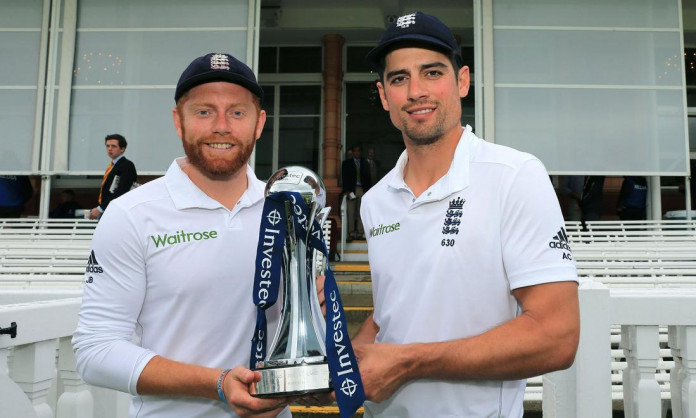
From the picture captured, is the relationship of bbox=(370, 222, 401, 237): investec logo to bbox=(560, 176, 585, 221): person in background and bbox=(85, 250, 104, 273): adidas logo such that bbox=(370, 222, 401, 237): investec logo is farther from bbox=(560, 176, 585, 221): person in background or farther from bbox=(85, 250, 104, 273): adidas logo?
bbox=(560, 176, 585, 221): person in background

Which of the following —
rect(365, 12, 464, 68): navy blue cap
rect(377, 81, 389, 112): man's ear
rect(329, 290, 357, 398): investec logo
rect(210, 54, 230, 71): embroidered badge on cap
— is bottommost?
rect(329, 290, 357, 398): investec logo

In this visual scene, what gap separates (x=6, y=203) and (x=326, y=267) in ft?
29.4

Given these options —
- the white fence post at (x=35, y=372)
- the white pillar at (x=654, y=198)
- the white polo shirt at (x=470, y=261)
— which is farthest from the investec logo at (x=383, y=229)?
the white pillar at (x=654, y=198)

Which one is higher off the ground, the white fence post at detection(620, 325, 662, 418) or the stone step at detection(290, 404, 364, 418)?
the white fence post at detection(620, 325, 662, 418)

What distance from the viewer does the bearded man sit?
1.41m

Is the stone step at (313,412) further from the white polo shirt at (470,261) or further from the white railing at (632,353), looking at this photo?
the white polo shirt at (470,261)

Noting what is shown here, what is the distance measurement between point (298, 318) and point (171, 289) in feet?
1.24

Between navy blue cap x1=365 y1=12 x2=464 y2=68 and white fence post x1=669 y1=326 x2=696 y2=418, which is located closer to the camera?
navy blue cap x1=365 y1=12 x2=464 y2=68

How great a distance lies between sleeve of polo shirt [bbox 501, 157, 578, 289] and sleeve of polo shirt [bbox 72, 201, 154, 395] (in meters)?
0.91

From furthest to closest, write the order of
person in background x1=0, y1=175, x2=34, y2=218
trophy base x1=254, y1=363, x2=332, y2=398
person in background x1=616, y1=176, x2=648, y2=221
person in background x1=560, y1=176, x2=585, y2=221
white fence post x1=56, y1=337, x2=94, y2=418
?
person in background x1=560, y1=176, x2=585, y2=221, person in background x1=0, y1=175, x2=34, y2=218, person in background x1=616, y1=176, x2=648, y2=221, white fence post x1=56, y1=337, x2=94, y2=418, trophy base x1=254, y1=363, x2=332, y2=398

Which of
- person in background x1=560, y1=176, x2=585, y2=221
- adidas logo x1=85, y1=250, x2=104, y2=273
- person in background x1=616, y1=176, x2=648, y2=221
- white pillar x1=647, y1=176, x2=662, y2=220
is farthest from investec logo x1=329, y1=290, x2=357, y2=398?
person in background x1=560, y1=176, x2=585, y2=221

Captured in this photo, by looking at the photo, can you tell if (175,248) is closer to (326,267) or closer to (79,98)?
(326,267)

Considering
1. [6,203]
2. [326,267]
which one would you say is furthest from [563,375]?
[6,203]

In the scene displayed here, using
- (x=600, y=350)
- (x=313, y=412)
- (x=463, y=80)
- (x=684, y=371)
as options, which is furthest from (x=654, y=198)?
(x=463, y=80)
